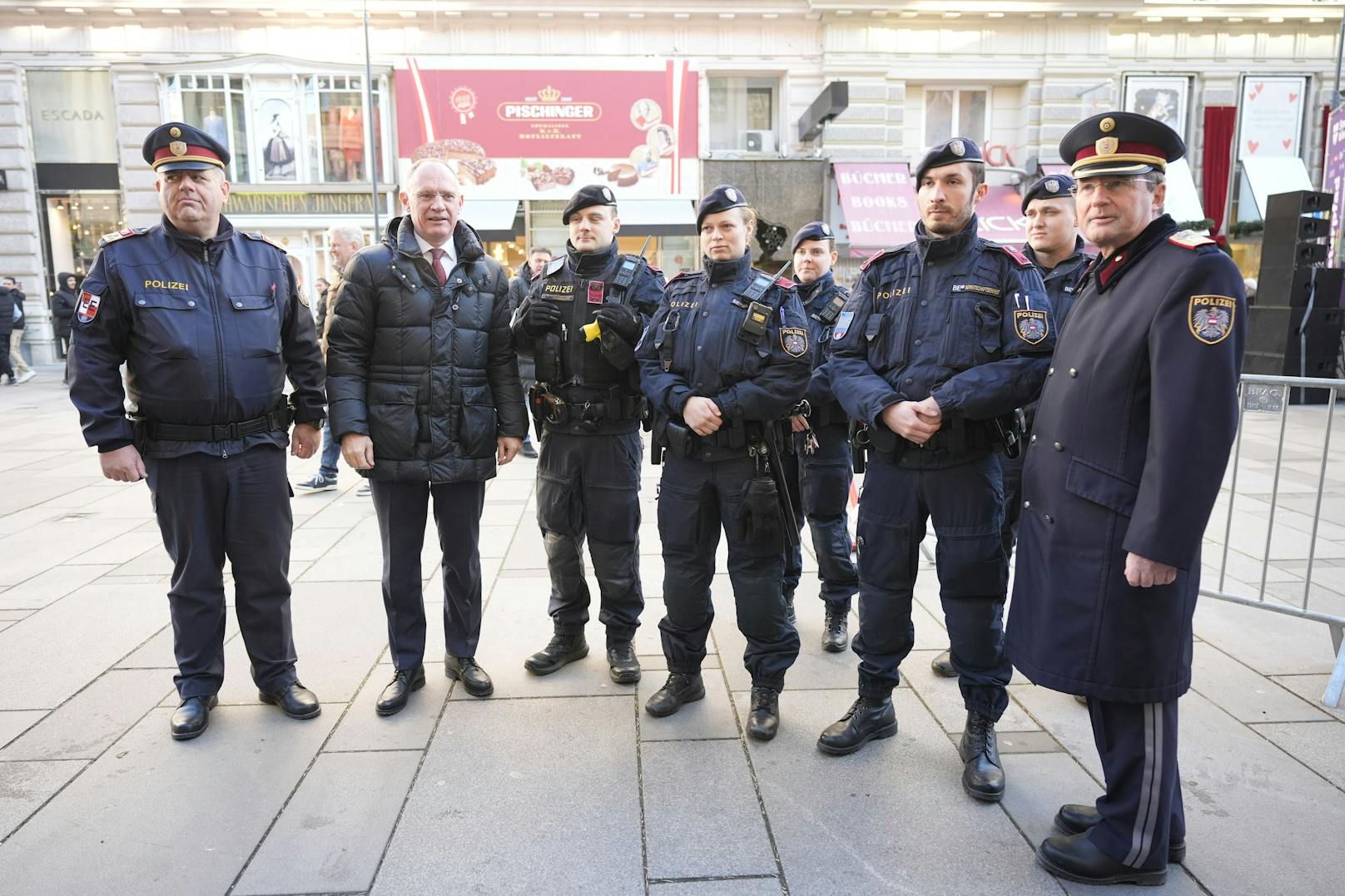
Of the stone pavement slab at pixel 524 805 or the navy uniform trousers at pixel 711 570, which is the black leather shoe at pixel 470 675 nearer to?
the stone pavement slab at pixel 524 805

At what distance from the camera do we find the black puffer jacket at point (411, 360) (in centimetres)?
342

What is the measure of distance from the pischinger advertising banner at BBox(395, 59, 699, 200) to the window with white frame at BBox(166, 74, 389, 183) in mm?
993

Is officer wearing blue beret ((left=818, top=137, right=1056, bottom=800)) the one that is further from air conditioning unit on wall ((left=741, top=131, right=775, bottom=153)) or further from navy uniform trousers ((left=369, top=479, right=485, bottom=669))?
air conditioning unit on wall ((left=741, top=131, right=775, bottom=153))

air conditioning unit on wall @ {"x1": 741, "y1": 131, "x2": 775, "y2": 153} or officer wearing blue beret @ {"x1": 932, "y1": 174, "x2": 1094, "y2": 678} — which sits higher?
air conditioning unit on wall @ {"x1": 741, "y1": 131, "x2": 775, "y2": 153}

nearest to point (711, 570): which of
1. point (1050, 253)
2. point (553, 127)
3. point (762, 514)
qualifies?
point (762, 514)

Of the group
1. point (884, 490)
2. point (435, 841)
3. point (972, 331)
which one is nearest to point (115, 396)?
point (435, 841)

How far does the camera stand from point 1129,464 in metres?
2.34

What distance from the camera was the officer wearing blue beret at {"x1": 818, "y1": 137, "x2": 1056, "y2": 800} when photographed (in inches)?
114

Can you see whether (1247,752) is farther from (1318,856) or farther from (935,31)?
(935,31)

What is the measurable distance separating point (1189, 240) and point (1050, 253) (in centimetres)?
179

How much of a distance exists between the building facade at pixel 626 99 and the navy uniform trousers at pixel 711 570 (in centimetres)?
1339

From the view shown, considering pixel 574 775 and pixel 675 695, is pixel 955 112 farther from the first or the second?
pixel 574 775

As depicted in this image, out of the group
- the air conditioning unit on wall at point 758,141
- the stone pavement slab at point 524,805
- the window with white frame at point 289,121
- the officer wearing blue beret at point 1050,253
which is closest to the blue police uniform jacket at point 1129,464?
the officer wearing blue beret at point 1050,253

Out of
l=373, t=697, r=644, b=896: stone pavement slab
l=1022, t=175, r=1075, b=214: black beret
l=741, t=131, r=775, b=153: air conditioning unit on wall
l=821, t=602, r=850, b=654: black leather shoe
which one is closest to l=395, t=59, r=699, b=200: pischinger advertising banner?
l=741, t=131, r=775, b=153: air conditioning unit on wall
